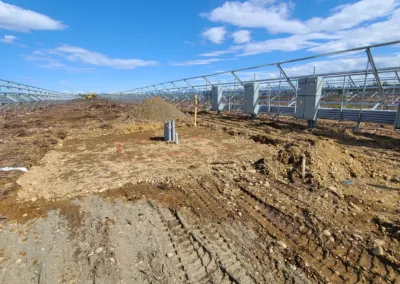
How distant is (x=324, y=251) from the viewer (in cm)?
294

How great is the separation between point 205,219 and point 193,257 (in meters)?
0.92

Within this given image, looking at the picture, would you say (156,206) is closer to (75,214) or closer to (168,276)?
(75,214)

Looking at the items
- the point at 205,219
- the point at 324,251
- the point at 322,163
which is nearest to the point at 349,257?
the point at 324,251

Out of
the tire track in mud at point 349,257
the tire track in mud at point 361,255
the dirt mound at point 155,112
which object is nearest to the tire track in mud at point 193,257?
the tire track in mud at point 349,257

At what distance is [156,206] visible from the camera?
4332mm

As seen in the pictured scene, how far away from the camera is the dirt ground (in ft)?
8.96

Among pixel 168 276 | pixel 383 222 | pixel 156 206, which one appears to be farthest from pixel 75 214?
pixel 383 222

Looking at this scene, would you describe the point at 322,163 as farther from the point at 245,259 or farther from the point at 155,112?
the point at 155,112

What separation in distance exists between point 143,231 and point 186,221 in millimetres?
674

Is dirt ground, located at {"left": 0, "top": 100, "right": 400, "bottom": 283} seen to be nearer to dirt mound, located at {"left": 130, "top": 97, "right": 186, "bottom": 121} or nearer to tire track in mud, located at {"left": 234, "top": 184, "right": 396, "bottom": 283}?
tire track in mud, located at {"left": 234, "top": 184, "right": 396, "bottom": 283}

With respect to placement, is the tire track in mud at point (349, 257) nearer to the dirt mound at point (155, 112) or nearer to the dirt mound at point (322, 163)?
the dirt mound at point (322, 163)

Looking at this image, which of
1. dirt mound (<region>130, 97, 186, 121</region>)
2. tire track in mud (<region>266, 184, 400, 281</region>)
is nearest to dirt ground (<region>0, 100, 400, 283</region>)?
tire track in mud (<region>266, 184, 400, 281</region>)

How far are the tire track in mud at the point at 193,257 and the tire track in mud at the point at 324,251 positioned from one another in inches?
39.2

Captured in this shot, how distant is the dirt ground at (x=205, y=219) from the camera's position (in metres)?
2.73
